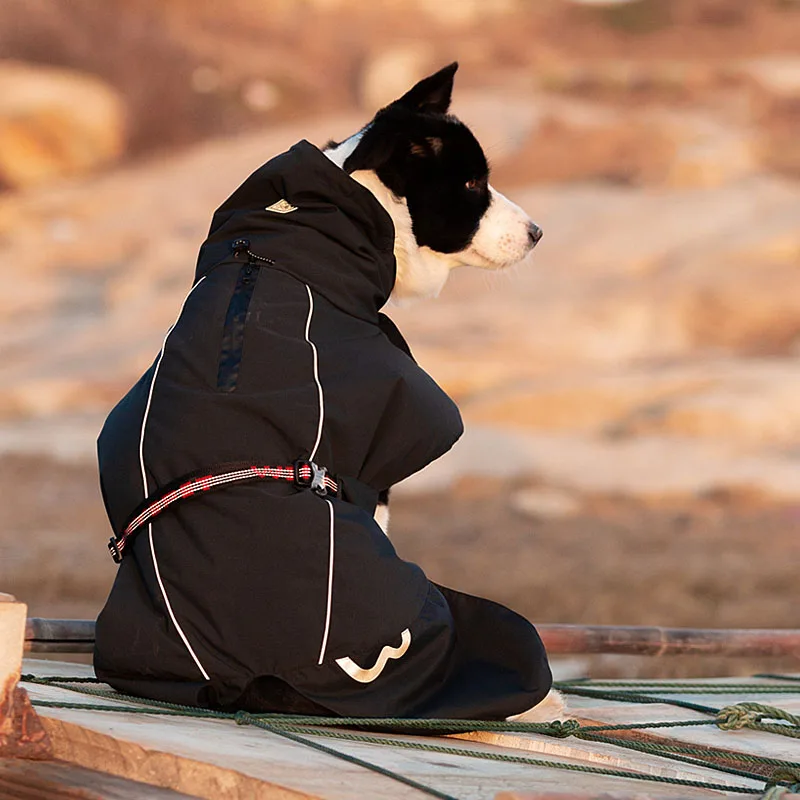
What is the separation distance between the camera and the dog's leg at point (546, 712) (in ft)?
7.28

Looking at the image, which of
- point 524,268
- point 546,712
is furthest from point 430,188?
point 524,268

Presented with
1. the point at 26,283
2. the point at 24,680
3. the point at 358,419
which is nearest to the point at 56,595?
the point at 24,680

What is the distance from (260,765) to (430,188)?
1306 millimetres

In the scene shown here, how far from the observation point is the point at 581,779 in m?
1.88

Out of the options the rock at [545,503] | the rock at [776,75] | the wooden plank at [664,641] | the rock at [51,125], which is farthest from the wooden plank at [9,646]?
the rock at [776,75]

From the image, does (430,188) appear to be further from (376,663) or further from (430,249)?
(376,663)

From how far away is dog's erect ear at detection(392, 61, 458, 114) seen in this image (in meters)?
2.73

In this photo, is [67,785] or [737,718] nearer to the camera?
[67,785]

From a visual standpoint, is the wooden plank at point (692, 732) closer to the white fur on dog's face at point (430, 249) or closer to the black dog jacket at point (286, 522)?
the black dog jacket at point (286, 522)

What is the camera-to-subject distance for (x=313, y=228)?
2.21 metres

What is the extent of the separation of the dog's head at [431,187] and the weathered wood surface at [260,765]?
102cm

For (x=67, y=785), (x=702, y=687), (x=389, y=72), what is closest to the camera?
(x=67, y=785)

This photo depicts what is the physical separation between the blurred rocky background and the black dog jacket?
5.23 feet

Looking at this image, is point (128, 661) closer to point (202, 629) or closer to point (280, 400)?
point (202, 629)
